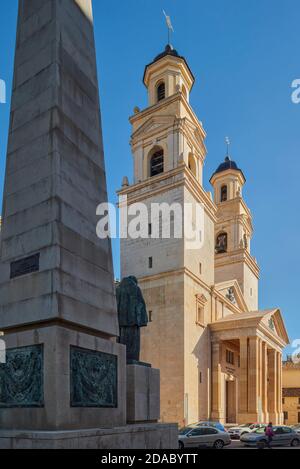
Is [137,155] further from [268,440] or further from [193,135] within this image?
[268,440]

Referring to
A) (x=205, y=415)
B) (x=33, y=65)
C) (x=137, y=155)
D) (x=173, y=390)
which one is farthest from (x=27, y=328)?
(x=137, y=155)

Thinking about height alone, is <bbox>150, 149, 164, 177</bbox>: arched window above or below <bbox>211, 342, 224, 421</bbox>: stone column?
above

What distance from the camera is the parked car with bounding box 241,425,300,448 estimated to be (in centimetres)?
2155

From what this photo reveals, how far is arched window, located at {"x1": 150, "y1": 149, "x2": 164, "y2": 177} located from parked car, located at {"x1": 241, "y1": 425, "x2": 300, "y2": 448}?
20011 mm

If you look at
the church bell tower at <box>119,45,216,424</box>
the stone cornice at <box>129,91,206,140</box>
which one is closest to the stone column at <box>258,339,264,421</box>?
the church bell tower at <box>119,45,216,424</box>

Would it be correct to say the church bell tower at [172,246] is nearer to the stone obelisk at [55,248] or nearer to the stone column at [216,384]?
the stone column at [216,384]

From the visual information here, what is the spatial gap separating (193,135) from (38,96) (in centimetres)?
2905

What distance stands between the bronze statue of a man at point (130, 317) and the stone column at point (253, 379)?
26.0 meters

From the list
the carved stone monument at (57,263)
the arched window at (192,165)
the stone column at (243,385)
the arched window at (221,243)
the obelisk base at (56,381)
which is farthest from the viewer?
the arched window at (221,243)

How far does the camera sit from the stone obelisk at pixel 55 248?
7957 mm

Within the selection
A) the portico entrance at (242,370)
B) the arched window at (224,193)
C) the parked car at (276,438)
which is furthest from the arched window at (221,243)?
the parked car at (276,438)

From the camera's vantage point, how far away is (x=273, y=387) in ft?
138

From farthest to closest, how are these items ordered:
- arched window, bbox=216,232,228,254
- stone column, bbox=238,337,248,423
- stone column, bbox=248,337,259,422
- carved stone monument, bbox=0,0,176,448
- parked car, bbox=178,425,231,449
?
arched window, bbox=216,232,228,254, stone column, bbox=238,337,248,423, stone column, bbox=248,337,259,422, parked car, bbox=178,425,231,449, carved stone monument, bbox=0,0,176,448

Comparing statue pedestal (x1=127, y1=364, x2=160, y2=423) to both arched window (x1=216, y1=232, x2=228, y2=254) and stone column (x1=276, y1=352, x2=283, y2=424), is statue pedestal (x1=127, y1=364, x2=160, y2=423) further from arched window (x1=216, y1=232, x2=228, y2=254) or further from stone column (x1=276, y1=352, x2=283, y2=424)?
arched window (x1=216, y1=232, x2=228, y2=254)
